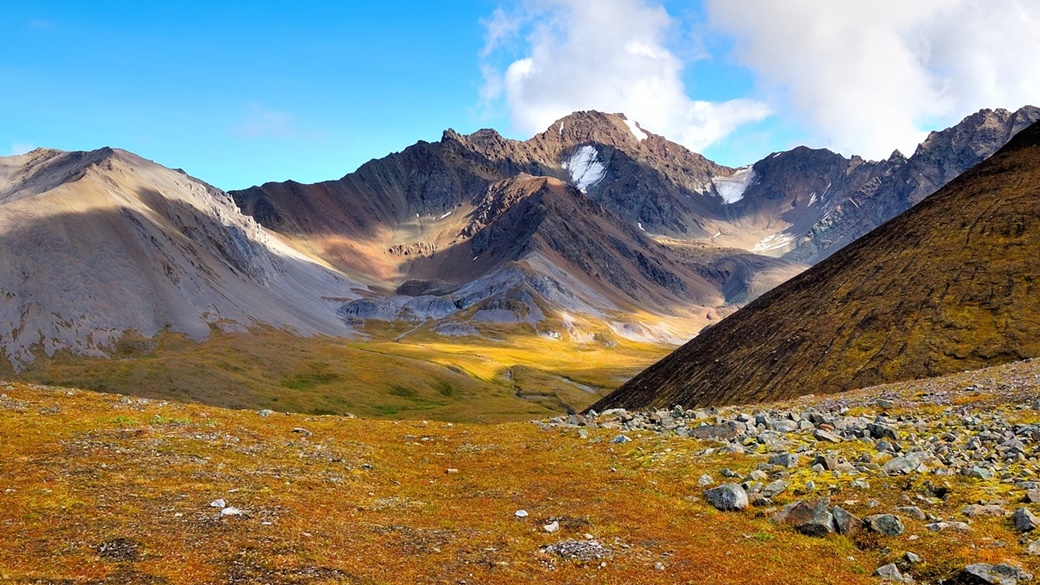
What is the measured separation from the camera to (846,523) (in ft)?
67.1

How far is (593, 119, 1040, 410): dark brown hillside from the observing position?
71.6 m

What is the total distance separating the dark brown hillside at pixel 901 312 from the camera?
71.6 m

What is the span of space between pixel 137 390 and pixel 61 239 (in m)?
92.3

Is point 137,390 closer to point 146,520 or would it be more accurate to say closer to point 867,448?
point 146,520

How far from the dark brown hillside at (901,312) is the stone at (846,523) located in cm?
5558

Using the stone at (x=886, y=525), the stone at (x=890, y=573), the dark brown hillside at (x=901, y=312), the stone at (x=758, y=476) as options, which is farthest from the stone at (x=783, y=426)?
the dark brown hillside at (x=901, y=312)

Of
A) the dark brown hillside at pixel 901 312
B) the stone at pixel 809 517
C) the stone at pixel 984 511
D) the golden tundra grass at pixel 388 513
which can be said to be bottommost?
the golden tundra grass at pixel 388 513

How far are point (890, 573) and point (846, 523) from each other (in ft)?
9.99

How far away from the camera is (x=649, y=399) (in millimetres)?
90562

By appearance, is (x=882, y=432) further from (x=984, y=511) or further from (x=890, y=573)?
(x=890, y=573)

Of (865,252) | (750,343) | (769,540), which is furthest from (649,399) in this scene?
(769,540)

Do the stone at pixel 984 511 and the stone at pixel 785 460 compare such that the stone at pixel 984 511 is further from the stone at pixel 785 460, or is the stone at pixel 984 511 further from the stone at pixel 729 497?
the stone at pixel 785 460

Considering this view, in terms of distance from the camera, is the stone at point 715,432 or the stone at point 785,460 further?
the stone at point 715,432

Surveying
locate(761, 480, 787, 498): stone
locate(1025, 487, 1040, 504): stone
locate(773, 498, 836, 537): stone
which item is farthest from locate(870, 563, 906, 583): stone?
locate(761, 480, 787, 498): stone
